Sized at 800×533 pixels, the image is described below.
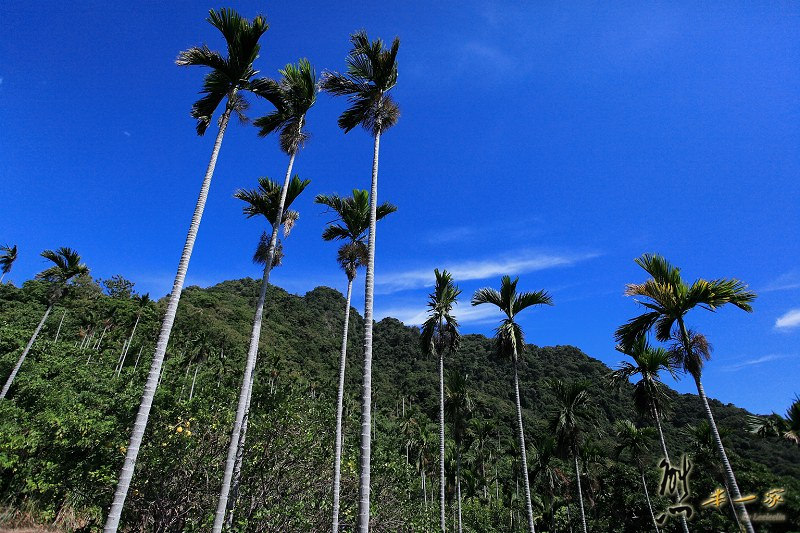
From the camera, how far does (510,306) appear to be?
1669cm

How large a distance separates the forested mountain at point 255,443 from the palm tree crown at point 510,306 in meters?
0.85

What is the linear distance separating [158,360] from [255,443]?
14.2 ft

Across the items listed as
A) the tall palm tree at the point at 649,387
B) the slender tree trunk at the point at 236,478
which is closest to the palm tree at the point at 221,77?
the slender tree trunk at the point at 236,478

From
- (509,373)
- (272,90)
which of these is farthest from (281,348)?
(272,90)

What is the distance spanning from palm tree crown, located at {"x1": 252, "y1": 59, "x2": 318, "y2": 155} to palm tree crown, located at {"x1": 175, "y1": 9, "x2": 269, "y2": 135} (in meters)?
0.76

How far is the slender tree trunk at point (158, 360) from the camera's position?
22.0 ft

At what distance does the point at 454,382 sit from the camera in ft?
83.2

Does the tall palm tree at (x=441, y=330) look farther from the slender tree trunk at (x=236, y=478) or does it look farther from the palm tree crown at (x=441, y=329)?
the slender tree trunk at (x=236, y=478)

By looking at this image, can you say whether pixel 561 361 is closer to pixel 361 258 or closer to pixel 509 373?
pixel 509 373

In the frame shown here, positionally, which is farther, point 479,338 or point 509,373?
point 479,338

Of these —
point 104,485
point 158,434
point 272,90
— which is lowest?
point 104,485

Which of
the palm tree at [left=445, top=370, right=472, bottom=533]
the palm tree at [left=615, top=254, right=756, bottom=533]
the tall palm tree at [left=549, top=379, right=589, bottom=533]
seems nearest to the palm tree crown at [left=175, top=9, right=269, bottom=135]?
the palm tree at [left=615, top=254, right=756, bottom=533]

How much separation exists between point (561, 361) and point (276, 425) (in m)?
115

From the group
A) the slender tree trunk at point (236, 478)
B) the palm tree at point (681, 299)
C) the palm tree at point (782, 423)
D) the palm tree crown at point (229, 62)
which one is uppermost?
the palm tree crown at point (229, 62)
